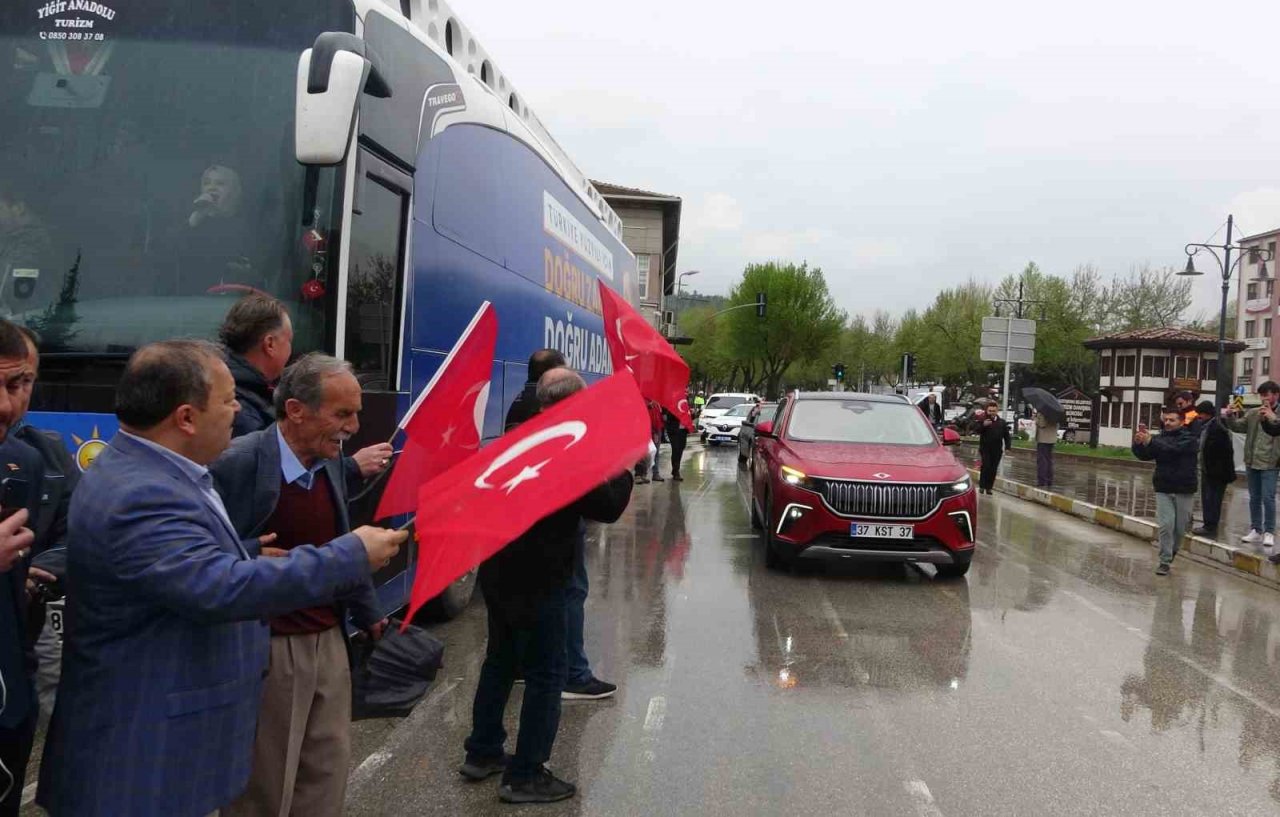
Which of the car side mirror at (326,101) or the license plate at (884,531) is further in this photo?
the license plate at (884,531)

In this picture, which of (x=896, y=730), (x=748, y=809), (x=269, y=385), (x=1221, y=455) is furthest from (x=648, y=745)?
(x=1221, y=455)

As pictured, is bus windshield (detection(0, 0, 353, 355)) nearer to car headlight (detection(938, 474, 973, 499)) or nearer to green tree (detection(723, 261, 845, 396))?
car headlight (detection(938, 474, 973, 499))

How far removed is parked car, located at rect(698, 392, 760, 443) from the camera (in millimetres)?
32531

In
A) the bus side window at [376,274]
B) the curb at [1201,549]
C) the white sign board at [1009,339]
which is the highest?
the white sign board at [1009,339]

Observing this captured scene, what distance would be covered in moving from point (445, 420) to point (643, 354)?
212 cm

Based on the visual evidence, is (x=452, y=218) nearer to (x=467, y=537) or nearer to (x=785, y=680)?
(x=785, y=680)

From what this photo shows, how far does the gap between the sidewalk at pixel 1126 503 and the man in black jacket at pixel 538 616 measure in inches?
336

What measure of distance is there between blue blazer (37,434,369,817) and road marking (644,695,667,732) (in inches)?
118

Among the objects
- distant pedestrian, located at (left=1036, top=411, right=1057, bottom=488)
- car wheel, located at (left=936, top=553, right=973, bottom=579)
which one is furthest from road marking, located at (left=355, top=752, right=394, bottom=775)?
distant pedestrian, located at (left=1036, top=411, right=1057, bottom=488)

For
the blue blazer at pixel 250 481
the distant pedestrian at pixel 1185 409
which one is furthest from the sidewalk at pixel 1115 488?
the blue blazer at pixel 250 481

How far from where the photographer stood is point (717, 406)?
33875 millimetres

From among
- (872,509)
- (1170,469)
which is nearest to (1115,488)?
(1170,469)

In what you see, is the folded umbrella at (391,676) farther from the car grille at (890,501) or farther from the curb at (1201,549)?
the curb at (1201,549)

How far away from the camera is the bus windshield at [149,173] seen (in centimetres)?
437
